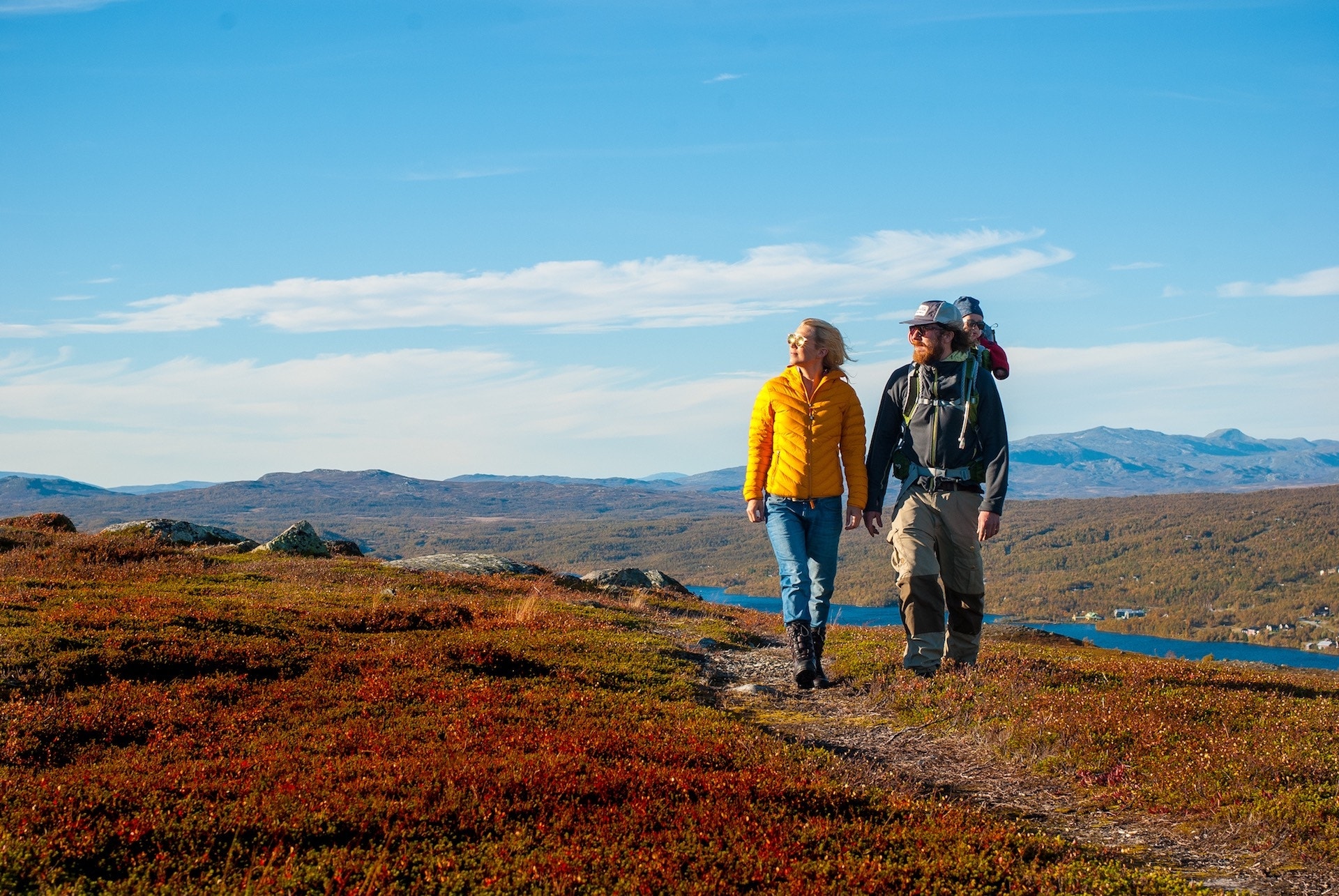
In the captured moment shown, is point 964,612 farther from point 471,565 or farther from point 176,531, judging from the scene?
point 176,531

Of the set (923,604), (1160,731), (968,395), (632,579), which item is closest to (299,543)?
(632,579)

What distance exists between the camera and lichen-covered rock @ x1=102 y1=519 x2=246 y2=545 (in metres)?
26.0

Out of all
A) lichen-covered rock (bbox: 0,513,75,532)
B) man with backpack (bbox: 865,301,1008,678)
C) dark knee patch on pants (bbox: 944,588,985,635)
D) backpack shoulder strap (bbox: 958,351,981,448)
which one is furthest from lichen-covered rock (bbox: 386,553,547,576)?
backpack shoulder strap (bbox: 958,351,981,448)

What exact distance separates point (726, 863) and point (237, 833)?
2.74 meters

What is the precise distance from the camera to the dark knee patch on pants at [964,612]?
993 centimetres

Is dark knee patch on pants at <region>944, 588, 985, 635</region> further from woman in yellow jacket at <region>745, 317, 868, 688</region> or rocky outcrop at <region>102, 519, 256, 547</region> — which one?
rocky outcrop at <region>102, 519, 256, 547</region>

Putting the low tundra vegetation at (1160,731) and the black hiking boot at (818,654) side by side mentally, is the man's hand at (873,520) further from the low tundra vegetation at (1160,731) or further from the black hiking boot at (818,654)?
the low tundra vegetation at (1160,731)

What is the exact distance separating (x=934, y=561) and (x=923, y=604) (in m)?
0.47

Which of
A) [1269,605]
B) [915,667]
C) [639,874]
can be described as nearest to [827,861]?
[639,874]

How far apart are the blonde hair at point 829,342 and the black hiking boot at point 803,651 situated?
9.30 ft

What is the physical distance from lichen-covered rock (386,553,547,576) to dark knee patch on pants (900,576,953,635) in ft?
57.9

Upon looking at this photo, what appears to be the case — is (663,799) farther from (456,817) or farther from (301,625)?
(301,625)

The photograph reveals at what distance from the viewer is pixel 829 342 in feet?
32.7

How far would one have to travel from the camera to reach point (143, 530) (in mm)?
25906
